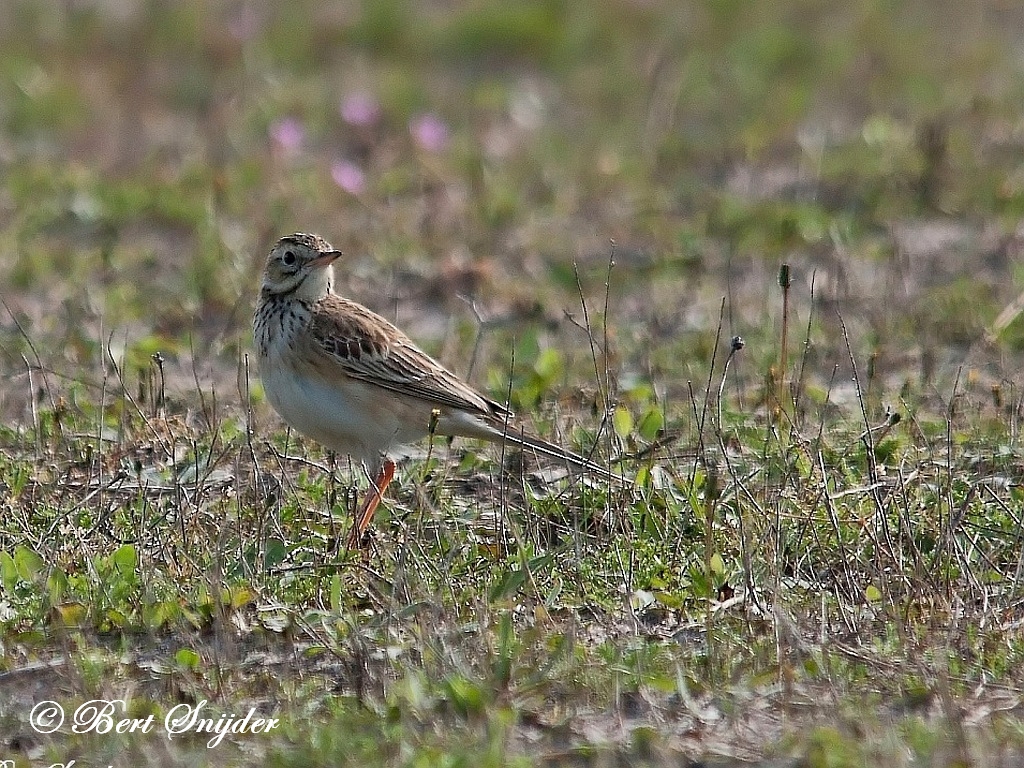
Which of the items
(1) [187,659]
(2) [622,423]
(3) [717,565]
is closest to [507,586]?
(3) [717,565]

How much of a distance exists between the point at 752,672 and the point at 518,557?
1010 millimetres

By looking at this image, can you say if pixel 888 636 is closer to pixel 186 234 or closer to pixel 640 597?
pixel 640 597

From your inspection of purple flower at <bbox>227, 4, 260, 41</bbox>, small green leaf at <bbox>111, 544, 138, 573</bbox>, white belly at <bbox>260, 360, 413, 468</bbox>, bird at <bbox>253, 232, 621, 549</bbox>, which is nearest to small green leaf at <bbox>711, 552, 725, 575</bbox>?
bird at <bbox>253, 232, 621, 549</bbox>

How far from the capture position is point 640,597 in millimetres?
5766

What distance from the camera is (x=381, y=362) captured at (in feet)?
23.0

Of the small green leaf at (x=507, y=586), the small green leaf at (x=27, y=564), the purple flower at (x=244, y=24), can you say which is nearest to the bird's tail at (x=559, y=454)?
the small green leaf at (x=507, y=586)

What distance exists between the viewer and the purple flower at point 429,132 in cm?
1111

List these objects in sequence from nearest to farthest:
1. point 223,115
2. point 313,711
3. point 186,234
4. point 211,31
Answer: point 313,711, point 186,234, point 223,115, point 211,31

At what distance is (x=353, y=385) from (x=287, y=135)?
14.1 feet

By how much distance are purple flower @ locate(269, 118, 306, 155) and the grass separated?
129 mm

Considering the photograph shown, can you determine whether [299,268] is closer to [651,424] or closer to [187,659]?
[651,424]

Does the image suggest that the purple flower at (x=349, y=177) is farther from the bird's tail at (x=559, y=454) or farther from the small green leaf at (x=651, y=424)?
the bird's tail at (x=559, y=454)

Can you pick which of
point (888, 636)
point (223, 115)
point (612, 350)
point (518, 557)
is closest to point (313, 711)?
point (518, 557)

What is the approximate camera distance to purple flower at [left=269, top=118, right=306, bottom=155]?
35.8 feet
